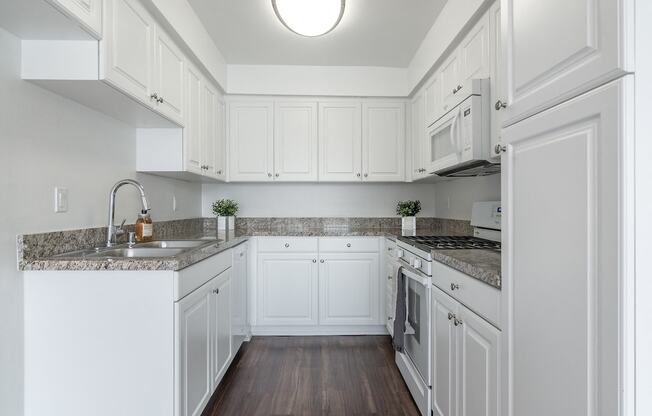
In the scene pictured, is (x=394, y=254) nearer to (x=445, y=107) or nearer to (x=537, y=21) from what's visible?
(x=445, y=107)

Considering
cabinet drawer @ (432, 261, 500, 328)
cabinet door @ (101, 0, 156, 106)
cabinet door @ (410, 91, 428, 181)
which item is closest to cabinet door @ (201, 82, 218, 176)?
cabinet door @ (101, 0, 156, 106)

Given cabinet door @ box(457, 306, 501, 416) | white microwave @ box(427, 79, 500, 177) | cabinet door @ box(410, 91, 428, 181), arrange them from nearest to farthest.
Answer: cabinet door @ box(457, 306, 501, 416), white microwave @ box(427, 79, 500, 177), cabinet door @ box(410, 91, 428, 181)

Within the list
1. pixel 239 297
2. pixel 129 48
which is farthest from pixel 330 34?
pixel 239 297

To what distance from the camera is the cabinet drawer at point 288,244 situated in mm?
2990

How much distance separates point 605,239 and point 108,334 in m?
1.62

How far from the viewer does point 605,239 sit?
66 cm

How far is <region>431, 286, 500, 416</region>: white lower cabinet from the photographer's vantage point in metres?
1.16

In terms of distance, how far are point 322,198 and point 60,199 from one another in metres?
2.36

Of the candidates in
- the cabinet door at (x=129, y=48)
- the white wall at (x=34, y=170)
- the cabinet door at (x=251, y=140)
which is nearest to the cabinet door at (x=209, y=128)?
the cabinet door at (x=251, y=140)

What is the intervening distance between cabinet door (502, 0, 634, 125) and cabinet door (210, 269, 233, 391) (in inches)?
67.2

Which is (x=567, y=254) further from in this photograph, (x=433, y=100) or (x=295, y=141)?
(x=295, y=141)

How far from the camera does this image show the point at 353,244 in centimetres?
301

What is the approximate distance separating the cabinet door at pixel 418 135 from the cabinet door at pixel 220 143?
177 centimetres

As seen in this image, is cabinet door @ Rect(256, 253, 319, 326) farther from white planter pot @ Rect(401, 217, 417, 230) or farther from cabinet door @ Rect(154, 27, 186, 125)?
cabinet door @ Rect(154, 27, 186, 125)
